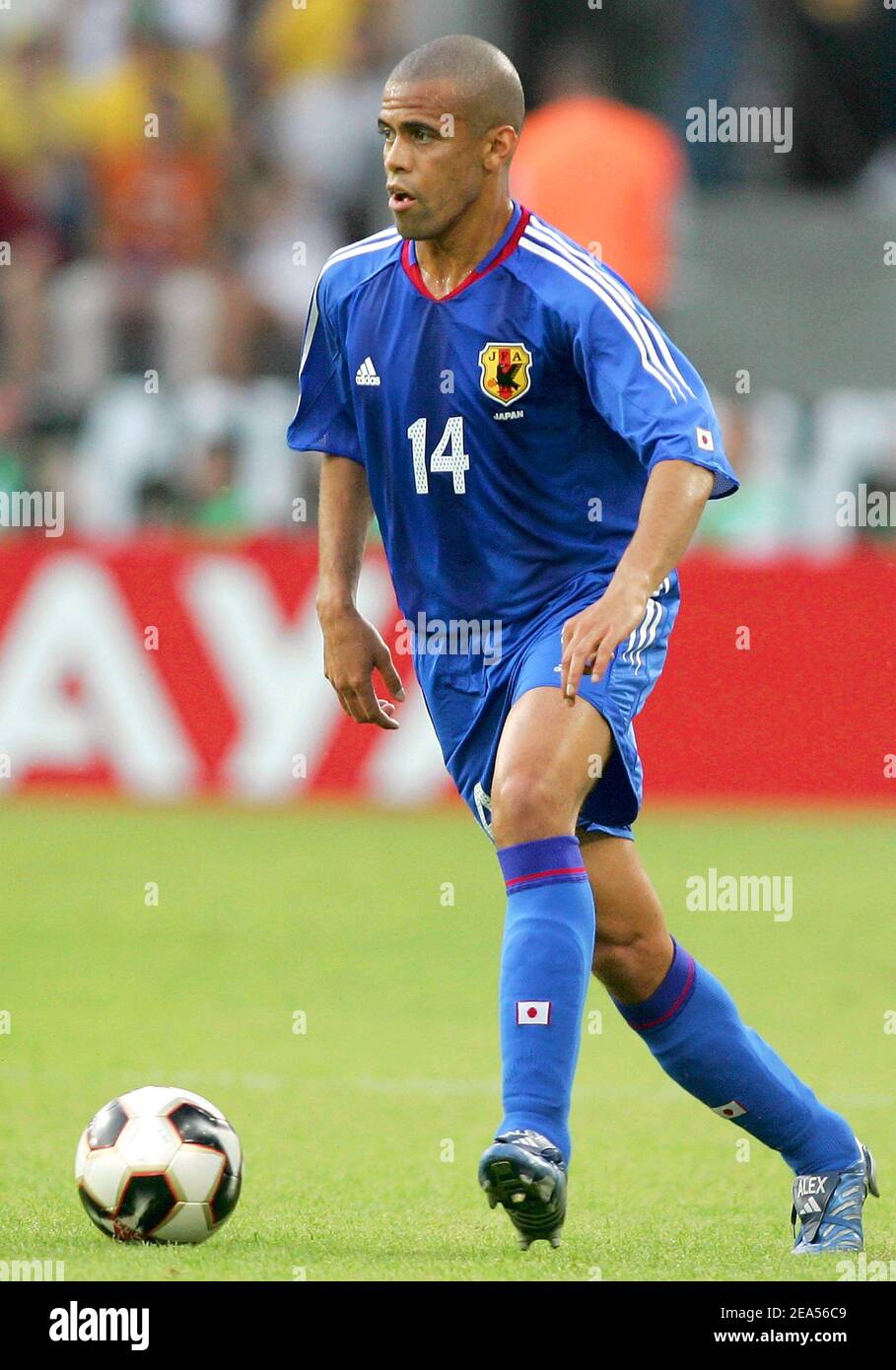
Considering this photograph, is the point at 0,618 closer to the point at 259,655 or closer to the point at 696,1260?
the point at 259,655

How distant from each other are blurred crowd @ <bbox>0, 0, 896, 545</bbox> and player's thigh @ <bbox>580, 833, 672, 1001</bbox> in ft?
27.7

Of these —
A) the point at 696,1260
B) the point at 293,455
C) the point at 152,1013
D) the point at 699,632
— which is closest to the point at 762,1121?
the point at 696,1260

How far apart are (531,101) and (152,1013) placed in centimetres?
1016

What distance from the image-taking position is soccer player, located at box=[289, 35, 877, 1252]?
4211 millimetres

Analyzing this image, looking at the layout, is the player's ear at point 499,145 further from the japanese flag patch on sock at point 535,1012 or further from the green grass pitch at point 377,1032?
the green grass pitch at point 377,1032

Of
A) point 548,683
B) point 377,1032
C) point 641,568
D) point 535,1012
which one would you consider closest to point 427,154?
point 641,568

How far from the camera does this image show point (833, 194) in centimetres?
1652

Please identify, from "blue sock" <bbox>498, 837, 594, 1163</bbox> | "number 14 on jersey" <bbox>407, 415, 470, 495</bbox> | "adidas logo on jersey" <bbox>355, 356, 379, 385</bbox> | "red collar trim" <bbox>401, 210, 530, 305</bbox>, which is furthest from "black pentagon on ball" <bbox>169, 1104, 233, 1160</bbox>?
"red collar trim" <bbox>401, 210, 530, 305</bbox>

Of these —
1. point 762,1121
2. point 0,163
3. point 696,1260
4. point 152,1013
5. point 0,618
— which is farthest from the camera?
point 0,163

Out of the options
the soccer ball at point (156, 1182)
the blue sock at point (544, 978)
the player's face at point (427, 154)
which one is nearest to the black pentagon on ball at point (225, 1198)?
the soccer ball at point (156, 1182)

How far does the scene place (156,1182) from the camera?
4.43 m

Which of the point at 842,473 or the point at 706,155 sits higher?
→ the point at 706,155

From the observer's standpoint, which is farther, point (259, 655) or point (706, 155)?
point (706, 155)

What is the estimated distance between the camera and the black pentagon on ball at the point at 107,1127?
4.54 metres
